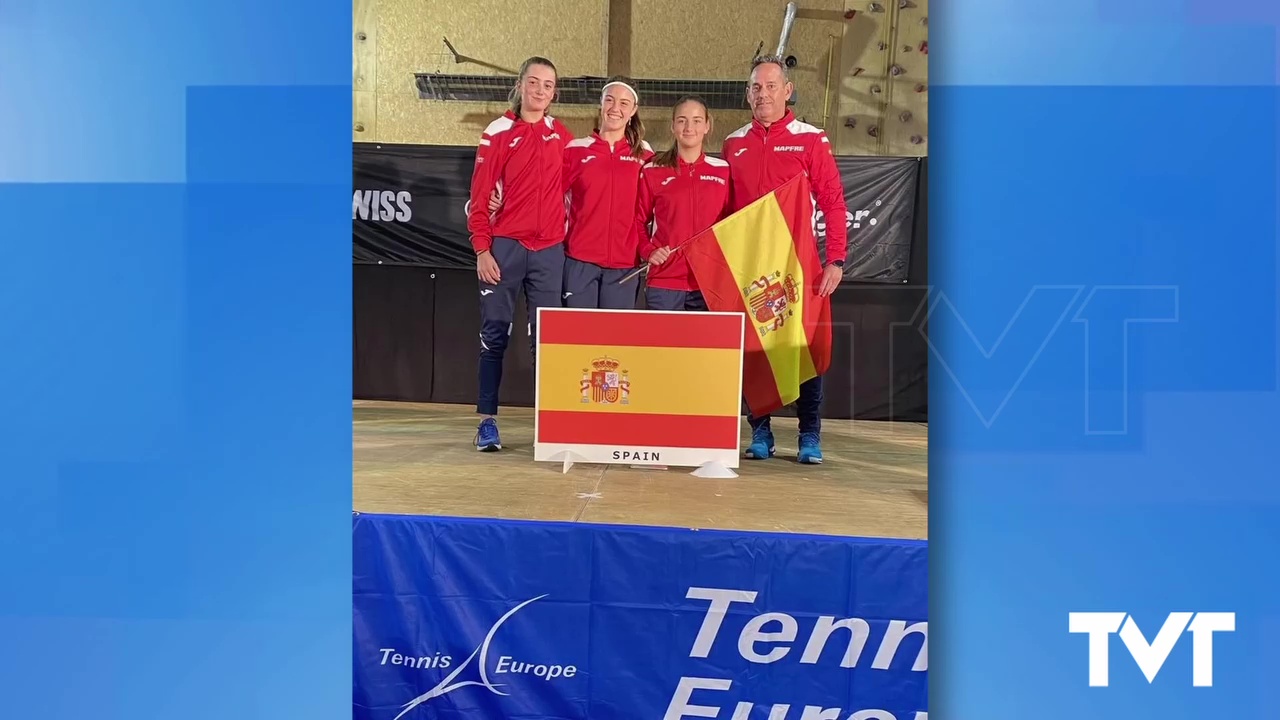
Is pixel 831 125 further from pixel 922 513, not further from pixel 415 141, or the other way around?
pixel 922 513

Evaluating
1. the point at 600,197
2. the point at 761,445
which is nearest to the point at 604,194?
the point at 600,197

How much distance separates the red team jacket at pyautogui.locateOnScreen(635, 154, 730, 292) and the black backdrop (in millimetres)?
1500

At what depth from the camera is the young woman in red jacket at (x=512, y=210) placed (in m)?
3.20

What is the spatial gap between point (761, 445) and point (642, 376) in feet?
2.34

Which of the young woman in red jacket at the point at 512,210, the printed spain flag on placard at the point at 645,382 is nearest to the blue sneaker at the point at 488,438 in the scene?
the young woman in red jacket at the point at 512,210

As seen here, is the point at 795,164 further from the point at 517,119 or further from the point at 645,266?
the point at 517,119

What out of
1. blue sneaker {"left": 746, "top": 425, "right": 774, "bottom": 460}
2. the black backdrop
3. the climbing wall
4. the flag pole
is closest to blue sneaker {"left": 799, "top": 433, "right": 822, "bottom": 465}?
blue sneaker {"left": 746, "top": 425, "right": 774, "bottom": 460}

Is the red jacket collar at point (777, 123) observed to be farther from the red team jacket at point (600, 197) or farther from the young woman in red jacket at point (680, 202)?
the red team jacket at point (600, 197)

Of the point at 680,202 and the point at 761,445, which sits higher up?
the point at 680,202

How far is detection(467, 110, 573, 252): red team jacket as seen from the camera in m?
3.22

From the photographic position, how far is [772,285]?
3232 millimetres

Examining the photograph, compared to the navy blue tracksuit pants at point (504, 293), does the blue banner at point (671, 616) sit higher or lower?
lower

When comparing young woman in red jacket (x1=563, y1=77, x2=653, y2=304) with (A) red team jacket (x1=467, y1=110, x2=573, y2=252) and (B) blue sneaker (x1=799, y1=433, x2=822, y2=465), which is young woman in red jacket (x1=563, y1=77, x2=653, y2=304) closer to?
(A) red team jacket (x1=467, y1=110, x2=573, y2=252)

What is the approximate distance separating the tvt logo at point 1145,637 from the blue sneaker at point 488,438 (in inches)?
104
